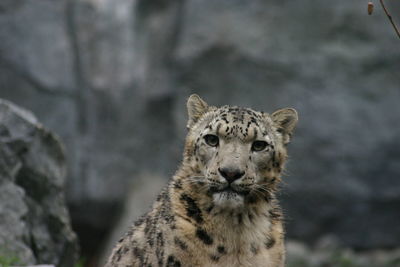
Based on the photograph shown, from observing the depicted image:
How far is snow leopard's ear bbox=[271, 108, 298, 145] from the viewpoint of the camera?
6.76 metres

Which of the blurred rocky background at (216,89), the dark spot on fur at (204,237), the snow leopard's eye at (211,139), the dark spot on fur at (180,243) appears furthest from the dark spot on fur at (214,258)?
the blurred rocky background at (216,89)

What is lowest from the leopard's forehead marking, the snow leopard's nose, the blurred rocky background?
the snow leopard's nose

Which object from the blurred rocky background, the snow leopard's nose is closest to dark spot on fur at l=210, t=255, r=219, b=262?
the snow leopard's nose

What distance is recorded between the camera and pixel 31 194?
7.92 m

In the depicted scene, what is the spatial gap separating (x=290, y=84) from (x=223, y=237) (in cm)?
766

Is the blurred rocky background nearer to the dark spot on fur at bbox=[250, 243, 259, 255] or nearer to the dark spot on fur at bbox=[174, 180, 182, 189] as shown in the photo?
the dark spot on fur at bbox=[174, 180, 182, 189]

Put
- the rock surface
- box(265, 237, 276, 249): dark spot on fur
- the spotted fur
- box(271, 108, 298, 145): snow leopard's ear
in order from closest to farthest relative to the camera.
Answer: the spotted fur
box(265, 237, 276, 249): dark spot on fur
box(271, 108, 298, 145): snow leopard's ear
the rock surface

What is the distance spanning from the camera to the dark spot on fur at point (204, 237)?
614cm

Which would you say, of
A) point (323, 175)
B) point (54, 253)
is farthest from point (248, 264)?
point (323, 175)

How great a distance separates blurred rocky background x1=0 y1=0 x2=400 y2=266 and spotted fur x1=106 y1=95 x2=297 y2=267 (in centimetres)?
699

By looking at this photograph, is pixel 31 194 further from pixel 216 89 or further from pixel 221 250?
pixel 216 89

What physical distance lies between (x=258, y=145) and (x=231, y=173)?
0.47m

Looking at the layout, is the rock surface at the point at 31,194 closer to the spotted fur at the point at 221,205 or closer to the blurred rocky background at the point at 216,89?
the spotted fur at the point at 221,205

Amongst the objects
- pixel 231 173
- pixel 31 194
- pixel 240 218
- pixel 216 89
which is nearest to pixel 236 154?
pixel 231 173
